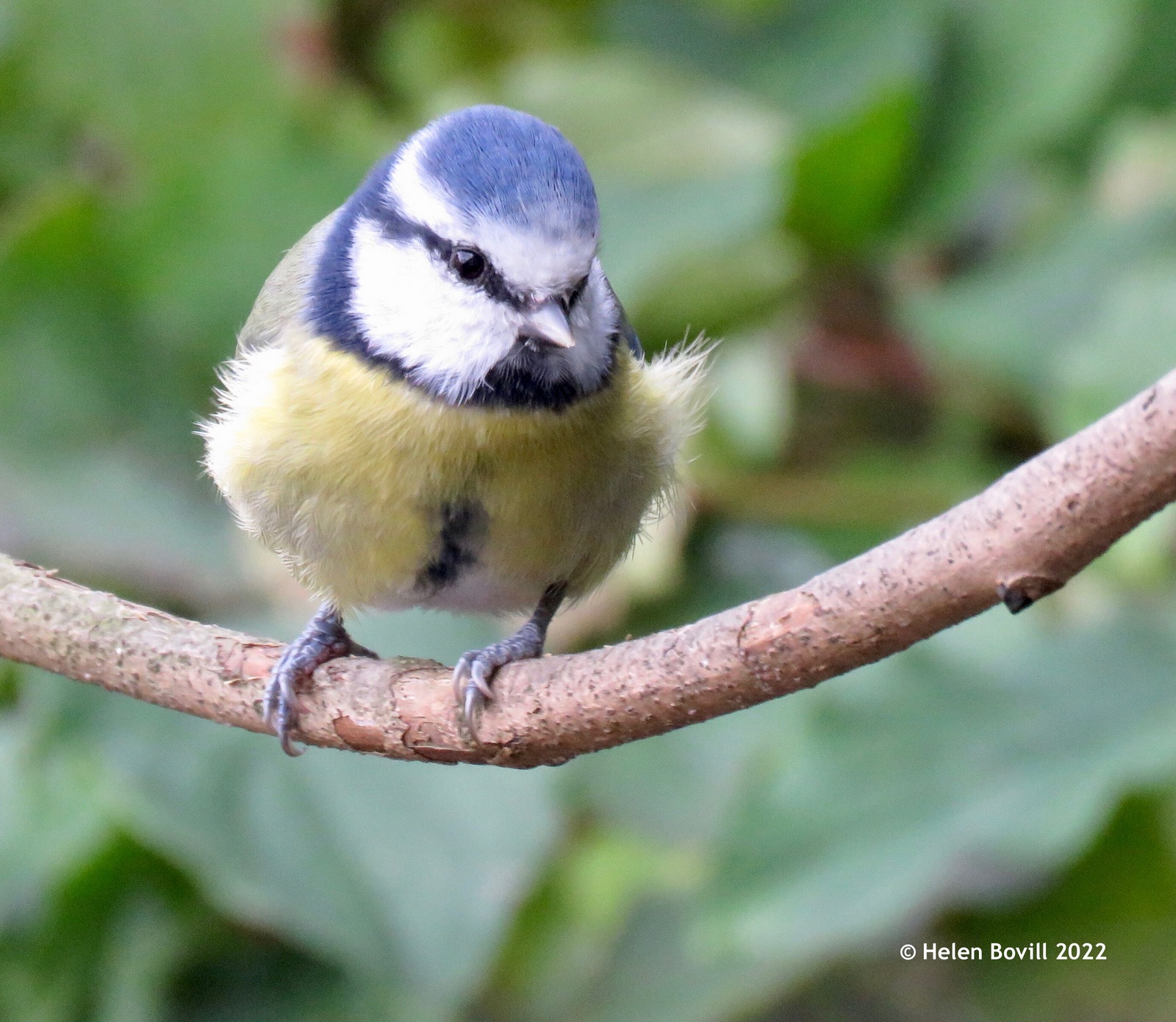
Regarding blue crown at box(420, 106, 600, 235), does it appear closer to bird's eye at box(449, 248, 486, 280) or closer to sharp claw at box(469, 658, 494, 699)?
bird's eye at box(449, 248, 486, 280)

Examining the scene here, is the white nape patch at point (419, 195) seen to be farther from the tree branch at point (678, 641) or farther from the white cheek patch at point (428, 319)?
the tree branch at point (678, 641)

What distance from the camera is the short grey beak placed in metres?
1.14

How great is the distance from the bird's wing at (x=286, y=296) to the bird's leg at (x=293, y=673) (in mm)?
282

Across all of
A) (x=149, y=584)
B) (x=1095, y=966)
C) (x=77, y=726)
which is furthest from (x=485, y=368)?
(x=1095, y=966)

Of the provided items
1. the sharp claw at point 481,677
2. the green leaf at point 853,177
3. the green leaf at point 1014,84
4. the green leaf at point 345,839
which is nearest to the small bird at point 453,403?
the sharp claw at point 481,677

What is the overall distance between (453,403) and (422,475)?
67 millimetres

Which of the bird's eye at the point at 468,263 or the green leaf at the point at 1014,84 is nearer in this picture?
the bird's eye at the point at 468,263

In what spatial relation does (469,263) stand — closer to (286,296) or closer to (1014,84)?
(286,296)

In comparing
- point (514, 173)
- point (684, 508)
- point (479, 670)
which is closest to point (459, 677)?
point (479, 670)

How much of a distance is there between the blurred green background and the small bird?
0.45 metres

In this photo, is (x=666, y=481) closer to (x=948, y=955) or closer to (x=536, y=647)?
(x=536, y=647)

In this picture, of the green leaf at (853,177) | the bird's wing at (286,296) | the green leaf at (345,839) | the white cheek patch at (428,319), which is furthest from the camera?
the green leaf at (853,177)

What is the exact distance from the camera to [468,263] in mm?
1187

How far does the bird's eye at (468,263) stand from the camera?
3.86 feet
